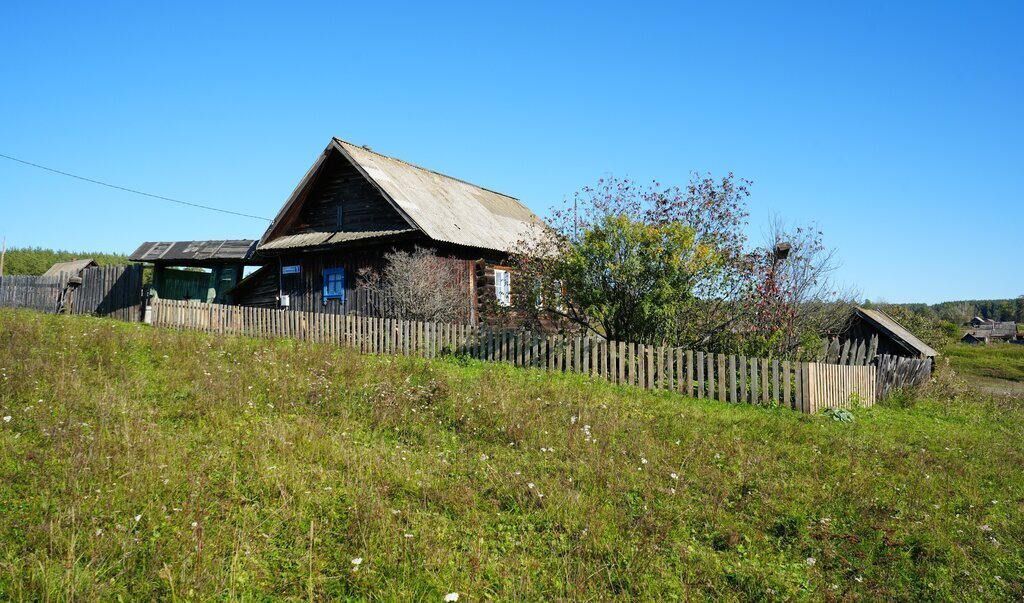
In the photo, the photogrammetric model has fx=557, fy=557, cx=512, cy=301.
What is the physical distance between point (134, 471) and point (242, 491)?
896 mm

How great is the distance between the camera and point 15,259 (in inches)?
2037

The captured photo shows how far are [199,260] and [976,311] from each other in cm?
12776

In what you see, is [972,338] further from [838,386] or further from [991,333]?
[838,386]

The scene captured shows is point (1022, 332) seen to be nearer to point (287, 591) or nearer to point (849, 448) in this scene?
point (849, 448)

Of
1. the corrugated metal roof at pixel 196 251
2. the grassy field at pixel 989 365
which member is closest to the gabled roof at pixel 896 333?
the grassy field at pixel 989 365

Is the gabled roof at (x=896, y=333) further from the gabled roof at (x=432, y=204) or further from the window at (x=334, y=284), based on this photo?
the window at (x=334, y=284)

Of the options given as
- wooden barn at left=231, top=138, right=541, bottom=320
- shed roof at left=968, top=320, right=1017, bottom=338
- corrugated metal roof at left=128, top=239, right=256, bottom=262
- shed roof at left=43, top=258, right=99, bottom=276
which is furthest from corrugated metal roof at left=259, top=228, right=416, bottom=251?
shed roof at left=968, top=320, right=1017, bottom=338

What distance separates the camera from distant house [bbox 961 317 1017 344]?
56.9 meters

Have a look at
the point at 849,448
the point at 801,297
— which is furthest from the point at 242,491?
the point at 801,297

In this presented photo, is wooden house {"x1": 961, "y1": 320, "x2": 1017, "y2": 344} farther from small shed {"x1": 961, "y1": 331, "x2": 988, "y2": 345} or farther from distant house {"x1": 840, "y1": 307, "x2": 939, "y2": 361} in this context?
distant house {"x1": 840, "y1": 307, "x2": 939, "y2": 361}

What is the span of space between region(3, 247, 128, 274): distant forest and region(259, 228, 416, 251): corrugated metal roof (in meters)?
40.5

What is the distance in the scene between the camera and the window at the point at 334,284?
1881 cm

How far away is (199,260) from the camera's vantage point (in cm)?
2047

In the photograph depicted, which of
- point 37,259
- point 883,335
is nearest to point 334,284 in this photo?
point 883,335
